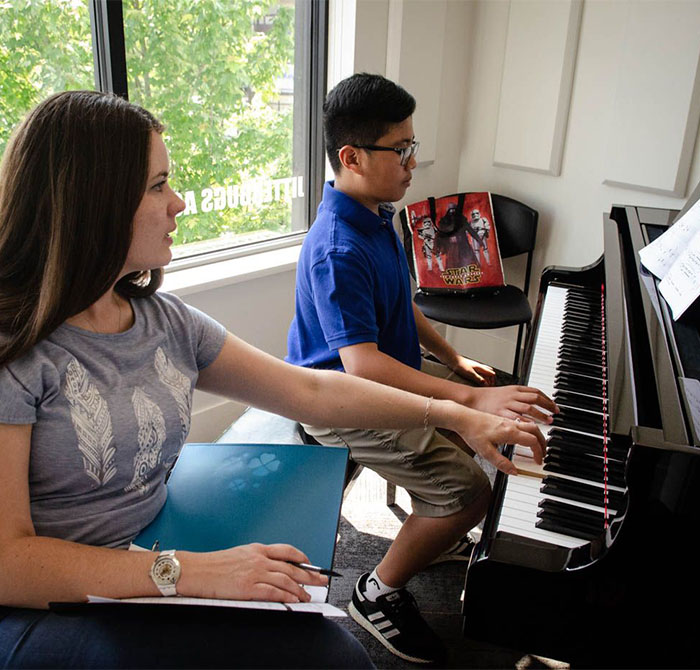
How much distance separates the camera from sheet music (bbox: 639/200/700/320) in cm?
138

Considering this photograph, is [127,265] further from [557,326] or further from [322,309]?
[557,326]

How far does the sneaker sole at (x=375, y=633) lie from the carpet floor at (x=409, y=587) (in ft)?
0.05

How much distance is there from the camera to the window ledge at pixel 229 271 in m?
2.50

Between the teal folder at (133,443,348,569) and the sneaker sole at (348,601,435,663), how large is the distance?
66 cm

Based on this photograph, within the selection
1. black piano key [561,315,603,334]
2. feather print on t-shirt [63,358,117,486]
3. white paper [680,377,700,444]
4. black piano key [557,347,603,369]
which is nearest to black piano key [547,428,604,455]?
white paper [680,377,700,444]

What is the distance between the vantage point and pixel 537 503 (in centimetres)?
117

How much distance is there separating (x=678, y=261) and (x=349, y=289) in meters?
0.73

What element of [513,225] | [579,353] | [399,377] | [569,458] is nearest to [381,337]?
[399,377]

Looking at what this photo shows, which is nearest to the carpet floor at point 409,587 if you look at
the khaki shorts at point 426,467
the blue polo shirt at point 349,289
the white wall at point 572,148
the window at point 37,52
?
the khaki shorts at point 426,467

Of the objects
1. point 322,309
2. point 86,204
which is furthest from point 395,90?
point 86,204

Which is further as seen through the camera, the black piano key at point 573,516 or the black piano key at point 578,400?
the black piano key at point 578,400

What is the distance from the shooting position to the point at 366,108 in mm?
Result: 1852

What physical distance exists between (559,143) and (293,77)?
4.01 ft

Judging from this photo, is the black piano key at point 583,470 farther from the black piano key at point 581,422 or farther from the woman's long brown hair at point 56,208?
the woman's long brown hair at point 56,208
